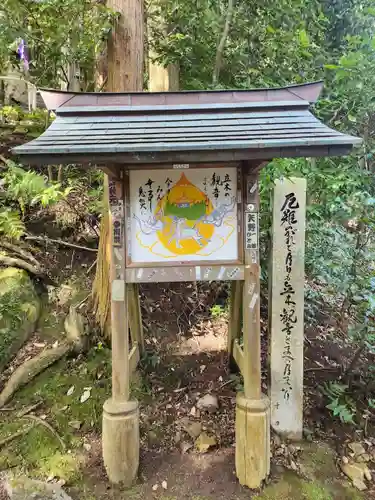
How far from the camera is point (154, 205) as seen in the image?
9.73 ft

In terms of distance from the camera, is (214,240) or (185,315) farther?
(185,315)

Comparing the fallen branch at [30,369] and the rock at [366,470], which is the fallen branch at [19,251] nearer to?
the fallen branch at [30,369]

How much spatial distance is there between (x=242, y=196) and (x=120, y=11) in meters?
2.61

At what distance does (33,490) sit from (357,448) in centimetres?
315

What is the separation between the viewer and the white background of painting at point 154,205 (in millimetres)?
2947

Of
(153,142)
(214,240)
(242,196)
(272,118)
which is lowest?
(214,240)

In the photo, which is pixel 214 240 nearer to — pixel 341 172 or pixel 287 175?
pixel 287 175

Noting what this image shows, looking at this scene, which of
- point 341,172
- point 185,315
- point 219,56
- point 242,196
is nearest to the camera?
point 242,196

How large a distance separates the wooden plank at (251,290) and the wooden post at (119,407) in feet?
3.38

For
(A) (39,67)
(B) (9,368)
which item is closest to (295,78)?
(A) (39,67)

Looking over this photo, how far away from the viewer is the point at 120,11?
3.89 meters

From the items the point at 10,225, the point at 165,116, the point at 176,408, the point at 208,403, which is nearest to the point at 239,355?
the point at 208,403

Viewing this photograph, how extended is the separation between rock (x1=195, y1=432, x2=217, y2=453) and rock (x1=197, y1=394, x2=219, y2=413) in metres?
0.35

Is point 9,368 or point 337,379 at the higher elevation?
point 9,368
